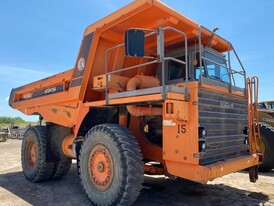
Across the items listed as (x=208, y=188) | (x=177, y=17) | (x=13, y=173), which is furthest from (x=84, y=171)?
(x=13, y=173)

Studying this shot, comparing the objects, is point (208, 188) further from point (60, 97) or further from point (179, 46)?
point (60, 97)

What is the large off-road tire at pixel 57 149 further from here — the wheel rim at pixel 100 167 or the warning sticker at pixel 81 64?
the wheel rim at pixel 100 167

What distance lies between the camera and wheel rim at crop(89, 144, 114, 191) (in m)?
4.66

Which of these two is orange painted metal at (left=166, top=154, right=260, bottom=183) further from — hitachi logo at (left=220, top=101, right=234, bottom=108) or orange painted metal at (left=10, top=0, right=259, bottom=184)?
hitachi logo at (left=220, top=101, right=234, bottom=108)

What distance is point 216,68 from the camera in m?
5.56

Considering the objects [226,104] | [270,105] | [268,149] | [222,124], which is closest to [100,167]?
[222,124]

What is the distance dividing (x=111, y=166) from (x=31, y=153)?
12.7ft

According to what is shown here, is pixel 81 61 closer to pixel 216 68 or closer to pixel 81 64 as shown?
pixel 81 64

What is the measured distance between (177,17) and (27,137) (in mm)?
5221

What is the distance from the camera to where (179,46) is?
5.79 meters

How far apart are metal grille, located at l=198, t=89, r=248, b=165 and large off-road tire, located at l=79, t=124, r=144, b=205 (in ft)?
3.46

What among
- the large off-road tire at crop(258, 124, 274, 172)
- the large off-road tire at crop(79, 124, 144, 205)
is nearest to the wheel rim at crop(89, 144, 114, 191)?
the large off-road tire at crop(79, 124, 144, 205)

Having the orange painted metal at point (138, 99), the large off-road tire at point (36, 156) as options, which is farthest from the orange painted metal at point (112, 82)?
the large off-road tire at point (36, 156)

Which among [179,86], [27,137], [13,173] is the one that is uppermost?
[179,86]
